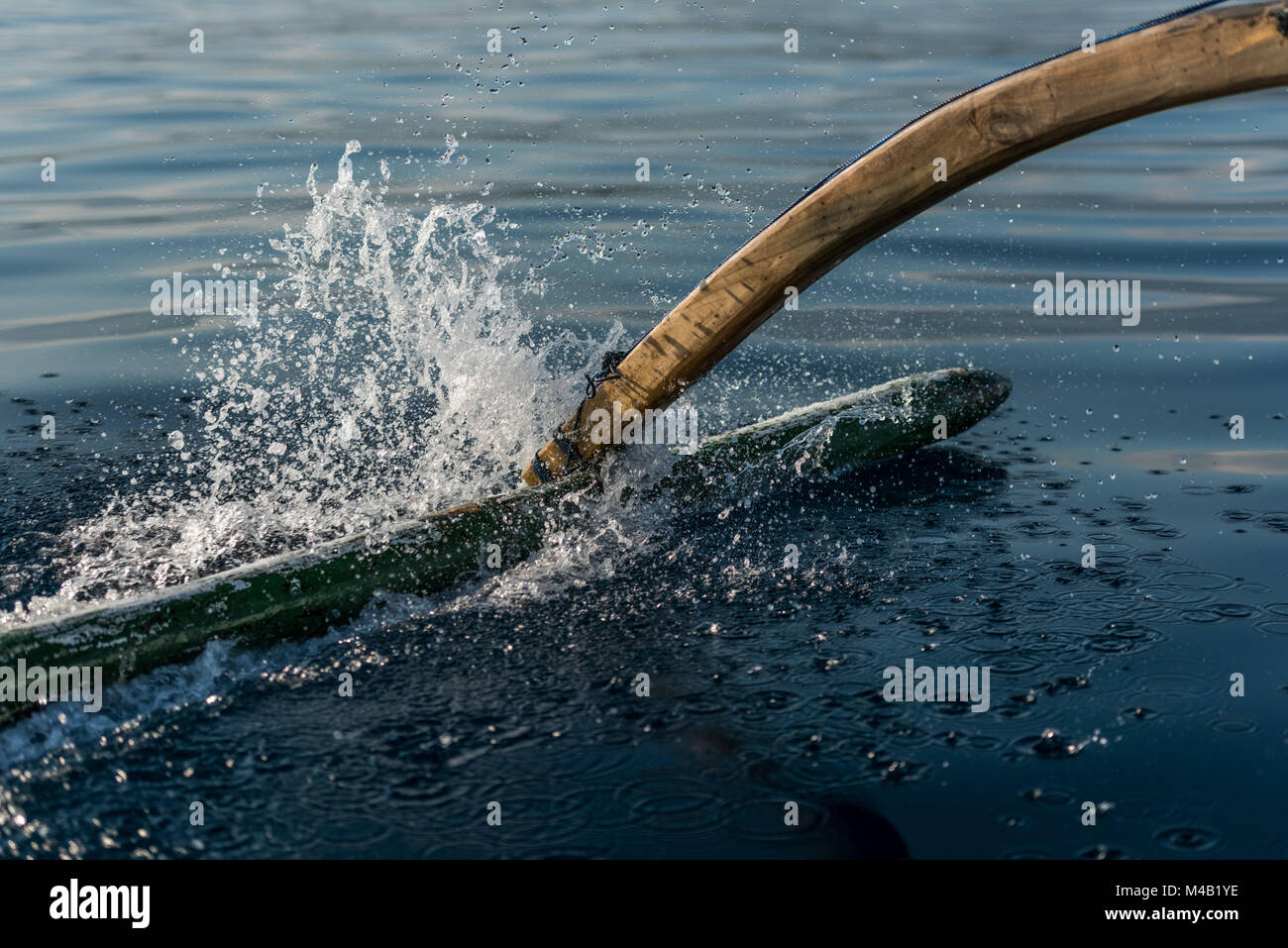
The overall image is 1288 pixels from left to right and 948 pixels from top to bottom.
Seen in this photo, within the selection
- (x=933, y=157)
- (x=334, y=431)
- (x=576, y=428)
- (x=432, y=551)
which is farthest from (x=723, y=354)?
(x=334, y=431)

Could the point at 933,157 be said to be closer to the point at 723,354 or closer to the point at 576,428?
the point at 723,354

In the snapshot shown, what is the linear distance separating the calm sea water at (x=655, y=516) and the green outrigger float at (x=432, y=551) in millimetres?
118

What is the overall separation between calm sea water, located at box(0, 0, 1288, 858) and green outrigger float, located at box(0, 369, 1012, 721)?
118mm

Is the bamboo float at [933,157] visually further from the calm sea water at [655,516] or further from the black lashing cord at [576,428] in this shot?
the calm sea water at [655,516]

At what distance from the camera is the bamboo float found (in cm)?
411

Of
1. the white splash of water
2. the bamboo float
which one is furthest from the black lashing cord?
the white splash of water

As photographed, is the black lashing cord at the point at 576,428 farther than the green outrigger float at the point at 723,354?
Yes

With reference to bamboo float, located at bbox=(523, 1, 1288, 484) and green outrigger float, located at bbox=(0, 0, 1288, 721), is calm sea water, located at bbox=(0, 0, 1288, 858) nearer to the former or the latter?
green outrigger float, located at bbox=(0, 0, 1288, 721)

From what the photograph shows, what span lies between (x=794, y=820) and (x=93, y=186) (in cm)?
1164

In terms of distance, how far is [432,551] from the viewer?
498 cm

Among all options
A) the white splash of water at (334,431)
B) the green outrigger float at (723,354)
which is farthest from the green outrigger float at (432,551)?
the white splash of water at (334,431)

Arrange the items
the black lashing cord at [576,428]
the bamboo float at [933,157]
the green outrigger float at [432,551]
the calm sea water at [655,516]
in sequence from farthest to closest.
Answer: the black lashing cord at [576,428] < the green outrigger float at [432,551] < the bamboo float at [933,157] < the calm sea water at [655,516]

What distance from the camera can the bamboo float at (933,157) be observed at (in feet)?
13.5
